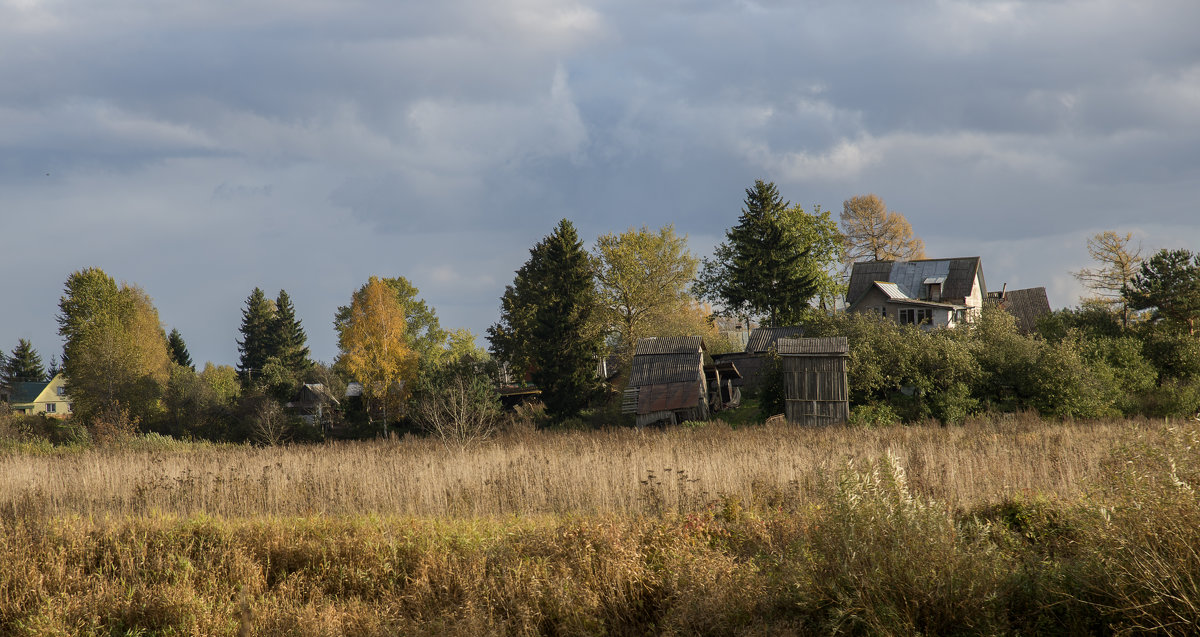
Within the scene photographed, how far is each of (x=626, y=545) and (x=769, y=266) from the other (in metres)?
39.7

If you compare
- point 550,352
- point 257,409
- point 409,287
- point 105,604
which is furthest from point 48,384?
point 105,604

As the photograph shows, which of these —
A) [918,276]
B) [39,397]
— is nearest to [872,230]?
[918,276]

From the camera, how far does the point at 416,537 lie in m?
9.26

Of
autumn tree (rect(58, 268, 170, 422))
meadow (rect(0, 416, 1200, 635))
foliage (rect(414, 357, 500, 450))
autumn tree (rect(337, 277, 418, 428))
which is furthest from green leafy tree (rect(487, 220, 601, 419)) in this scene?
meadow (rect(0, 416, 1200, 635))

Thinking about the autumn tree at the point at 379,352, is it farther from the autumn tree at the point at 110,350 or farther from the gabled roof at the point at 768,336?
the gabled roof at the point at 768,336

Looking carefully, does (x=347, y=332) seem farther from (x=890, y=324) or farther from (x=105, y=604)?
(x=105, y=604)

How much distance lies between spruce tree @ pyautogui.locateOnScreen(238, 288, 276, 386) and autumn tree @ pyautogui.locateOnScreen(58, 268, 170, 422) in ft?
37.4

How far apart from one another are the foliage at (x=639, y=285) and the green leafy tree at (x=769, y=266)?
343 cm

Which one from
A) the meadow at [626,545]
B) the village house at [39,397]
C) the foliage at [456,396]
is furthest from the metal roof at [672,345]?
the village house at [39,397]

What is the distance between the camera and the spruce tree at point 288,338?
62375mm

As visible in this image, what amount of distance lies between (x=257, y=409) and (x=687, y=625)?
136 feet

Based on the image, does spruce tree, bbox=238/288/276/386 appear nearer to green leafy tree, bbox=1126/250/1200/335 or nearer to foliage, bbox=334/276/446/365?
foliage, bbox=334/276/446/365

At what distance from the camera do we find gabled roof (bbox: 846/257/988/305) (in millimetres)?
49281

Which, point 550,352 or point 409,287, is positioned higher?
point 409,287
